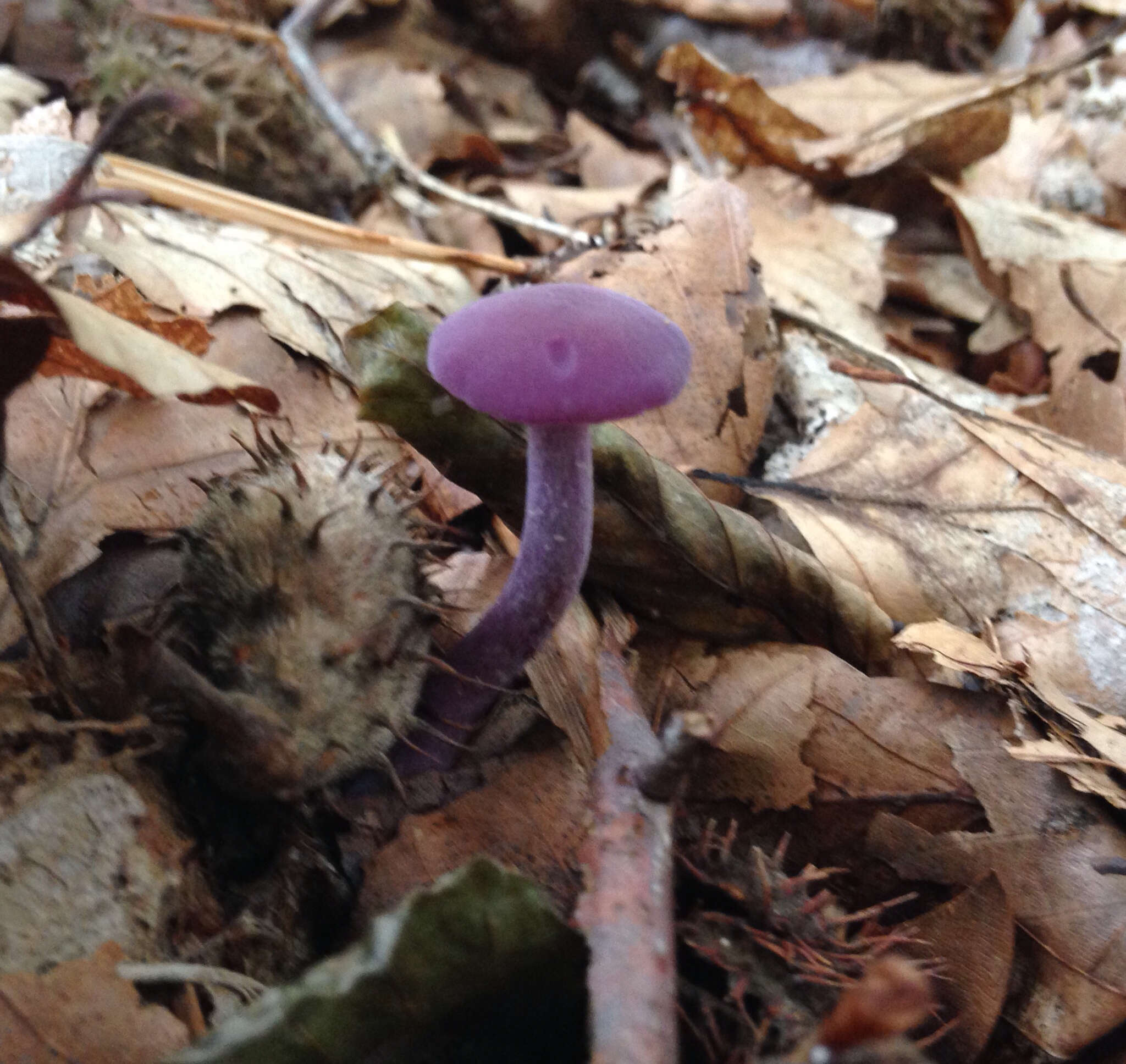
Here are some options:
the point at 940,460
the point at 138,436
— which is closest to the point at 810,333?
the point at 940,460

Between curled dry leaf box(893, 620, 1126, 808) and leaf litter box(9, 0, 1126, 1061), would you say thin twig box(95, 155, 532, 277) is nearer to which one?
leaf litter box(9, 0, 1126, 1061)

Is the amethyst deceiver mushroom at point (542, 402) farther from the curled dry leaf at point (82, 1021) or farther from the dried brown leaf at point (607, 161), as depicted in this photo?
the dried brown leaf at point (607, 161)

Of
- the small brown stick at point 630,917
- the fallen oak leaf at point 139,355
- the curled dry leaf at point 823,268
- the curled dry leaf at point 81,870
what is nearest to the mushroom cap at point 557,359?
the fallen oak leaf at point 139,355

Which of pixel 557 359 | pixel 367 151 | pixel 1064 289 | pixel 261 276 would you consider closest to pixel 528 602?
pixel 557 359

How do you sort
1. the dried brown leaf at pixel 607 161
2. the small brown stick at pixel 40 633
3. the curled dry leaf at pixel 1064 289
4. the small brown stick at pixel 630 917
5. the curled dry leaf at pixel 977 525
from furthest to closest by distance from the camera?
the dried brown leaf at pixel 607 161
the curled dry leaf at pixel 1064 289
the curled dry leaf at pixel 977 525
the small brown stick at pixel 40 633
the small brown stick at pixel 630 917

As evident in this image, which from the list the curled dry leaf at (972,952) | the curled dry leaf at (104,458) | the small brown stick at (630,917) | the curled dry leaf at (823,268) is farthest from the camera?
the curled dry leaf at (823,268)

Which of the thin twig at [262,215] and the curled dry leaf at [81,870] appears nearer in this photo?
the curled dry leaf at [81,870]

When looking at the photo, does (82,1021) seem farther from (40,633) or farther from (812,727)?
(812,727)
